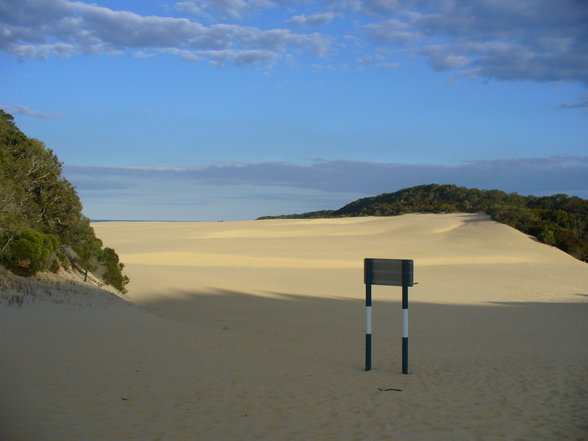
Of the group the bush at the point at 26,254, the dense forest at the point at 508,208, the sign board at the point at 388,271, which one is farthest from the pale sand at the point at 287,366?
the dense forest at the point at 508,208

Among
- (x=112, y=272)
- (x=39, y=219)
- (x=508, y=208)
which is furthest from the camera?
(x=508, y=208)

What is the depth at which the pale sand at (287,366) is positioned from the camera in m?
6.25

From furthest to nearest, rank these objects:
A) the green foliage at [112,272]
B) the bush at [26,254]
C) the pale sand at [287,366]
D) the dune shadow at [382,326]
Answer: the green foliage at [112,272]
the bush at [26,254]
the dune shadow at [382,326]
the pale sand at [287,366]

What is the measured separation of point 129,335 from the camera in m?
11.5

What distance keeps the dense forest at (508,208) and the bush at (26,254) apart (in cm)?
4199

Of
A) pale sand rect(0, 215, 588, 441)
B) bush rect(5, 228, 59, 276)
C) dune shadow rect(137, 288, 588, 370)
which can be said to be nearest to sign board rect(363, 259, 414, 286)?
pale sand rect(0, 215, 588, 441)

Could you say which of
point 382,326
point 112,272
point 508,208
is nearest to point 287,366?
point 382,326

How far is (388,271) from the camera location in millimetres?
9836

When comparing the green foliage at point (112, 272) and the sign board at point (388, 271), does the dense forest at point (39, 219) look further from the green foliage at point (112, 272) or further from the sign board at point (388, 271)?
the sign board at point (388, 271)

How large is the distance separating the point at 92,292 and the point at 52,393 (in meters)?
12.8

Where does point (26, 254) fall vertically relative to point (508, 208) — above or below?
below

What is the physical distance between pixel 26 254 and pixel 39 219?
4.02 metres

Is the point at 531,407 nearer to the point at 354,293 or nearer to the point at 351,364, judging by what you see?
the point at 351,364

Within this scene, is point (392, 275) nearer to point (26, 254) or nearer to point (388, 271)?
point (388, 271)
